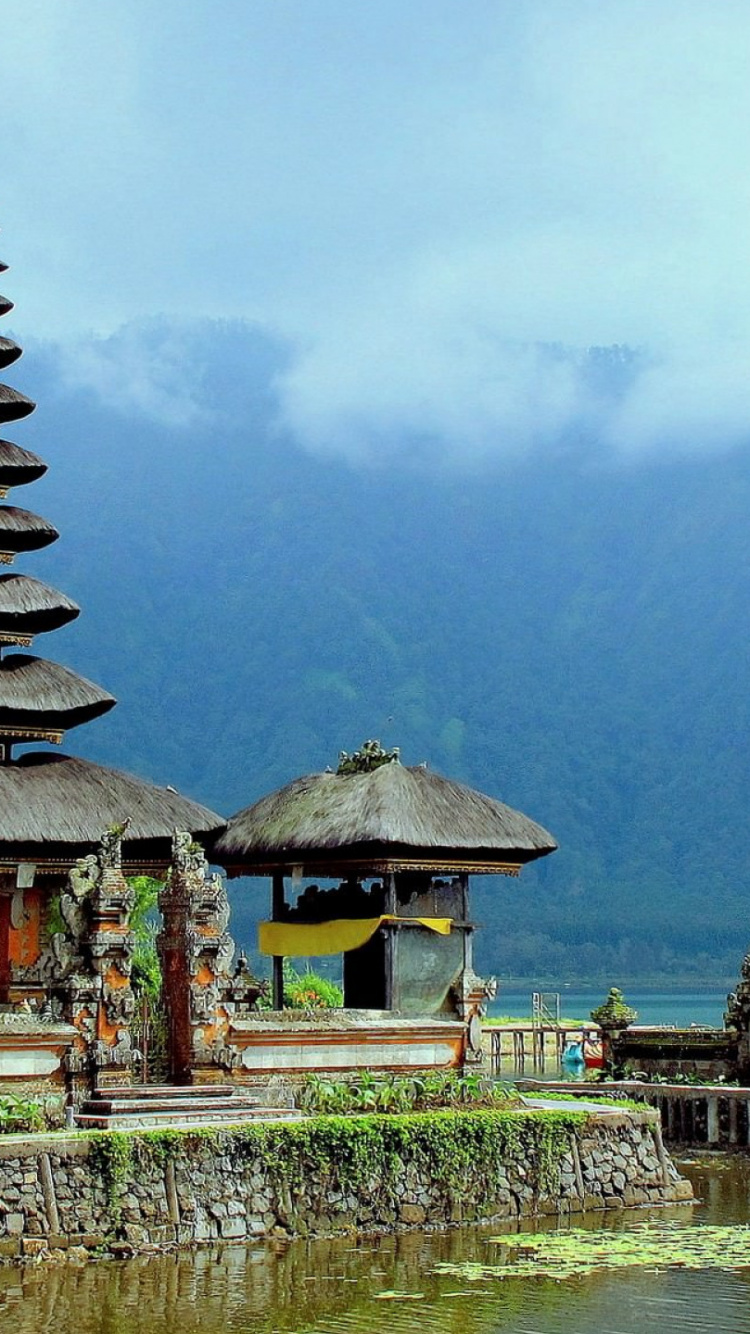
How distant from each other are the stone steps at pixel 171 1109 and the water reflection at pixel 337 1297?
175 centimetres

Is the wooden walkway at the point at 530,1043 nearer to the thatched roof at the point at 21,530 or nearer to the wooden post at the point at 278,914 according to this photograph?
the wooden post at the point at 278,914

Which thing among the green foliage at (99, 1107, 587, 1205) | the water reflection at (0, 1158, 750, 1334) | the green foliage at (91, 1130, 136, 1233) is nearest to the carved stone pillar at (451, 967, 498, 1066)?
the green foliage at (99, 1107, 587, 1205)

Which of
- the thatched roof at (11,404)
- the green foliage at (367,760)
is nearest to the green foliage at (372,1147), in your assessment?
the green foliage at (367,760)

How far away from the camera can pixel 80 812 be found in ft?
78.1

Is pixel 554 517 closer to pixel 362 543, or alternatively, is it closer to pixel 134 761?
pixel 362 543

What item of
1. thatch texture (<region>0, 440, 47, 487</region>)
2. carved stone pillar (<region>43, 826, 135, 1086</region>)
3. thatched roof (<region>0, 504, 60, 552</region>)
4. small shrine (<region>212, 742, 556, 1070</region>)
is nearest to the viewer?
carved stone pillar (<region>43, 826, 135, 1086</region>)

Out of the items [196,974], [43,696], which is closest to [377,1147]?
[196,974]

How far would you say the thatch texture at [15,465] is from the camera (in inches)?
1057

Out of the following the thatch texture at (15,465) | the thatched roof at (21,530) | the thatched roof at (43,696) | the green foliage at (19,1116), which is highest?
the thatch texture at (15,465)

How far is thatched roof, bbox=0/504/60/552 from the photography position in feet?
86.7

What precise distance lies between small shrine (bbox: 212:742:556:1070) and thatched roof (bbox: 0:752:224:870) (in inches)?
47.5

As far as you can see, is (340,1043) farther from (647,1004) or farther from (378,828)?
(647,1004)

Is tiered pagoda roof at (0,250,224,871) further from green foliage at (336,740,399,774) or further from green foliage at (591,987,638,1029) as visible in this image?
green foliage at (591,987,638,1029)

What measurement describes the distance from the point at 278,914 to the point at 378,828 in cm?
357
